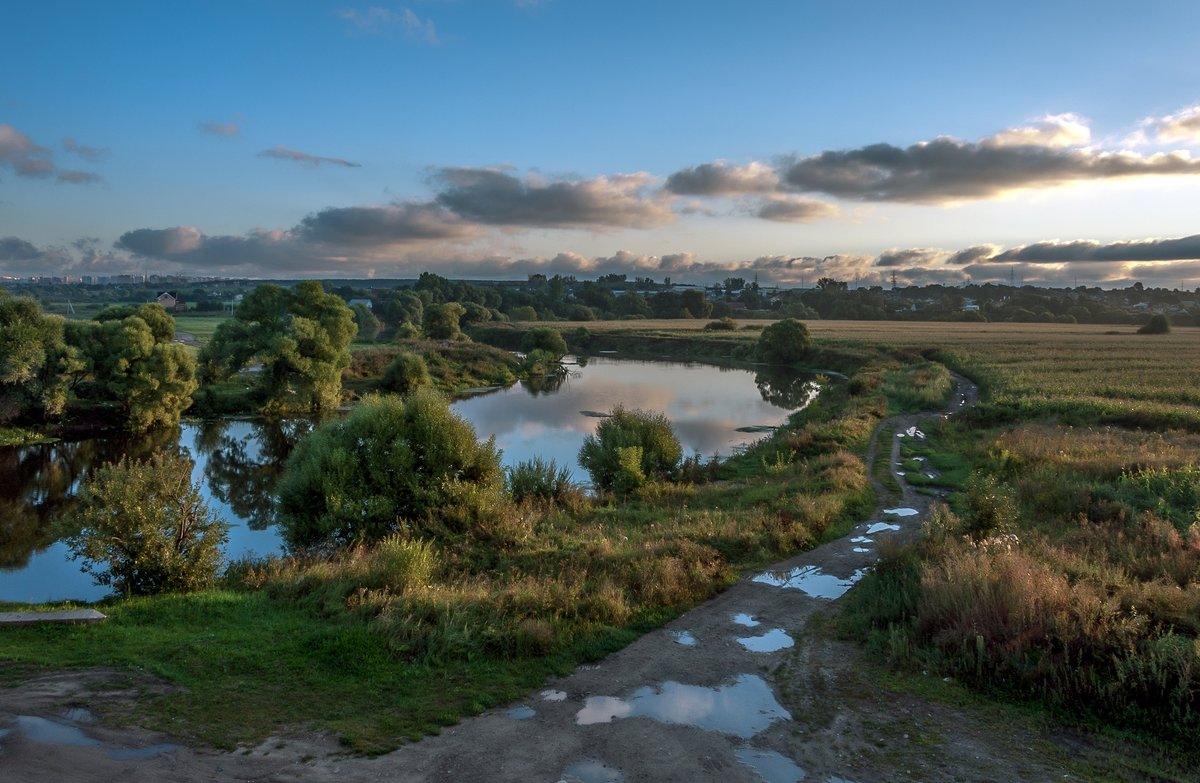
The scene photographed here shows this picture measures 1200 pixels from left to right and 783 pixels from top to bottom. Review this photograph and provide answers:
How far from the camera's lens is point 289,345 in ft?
146

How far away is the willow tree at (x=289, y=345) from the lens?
149 feet

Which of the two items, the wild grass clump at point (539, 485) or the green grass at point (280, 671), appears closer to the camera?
the green grass at point (280, 671)

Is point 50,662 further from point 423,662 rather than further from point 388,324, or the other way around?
point 388,324

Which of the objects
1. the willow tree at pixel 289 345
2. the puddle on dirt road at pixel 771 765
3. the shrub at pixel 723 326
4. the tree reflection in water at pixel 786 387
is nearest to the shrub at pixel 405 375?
the willow tree at pixel 289 345

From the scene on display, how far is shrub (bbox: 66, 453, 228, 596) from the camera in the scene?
43.9ft

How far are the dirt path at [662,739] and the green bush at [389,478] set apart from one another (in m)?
9.63

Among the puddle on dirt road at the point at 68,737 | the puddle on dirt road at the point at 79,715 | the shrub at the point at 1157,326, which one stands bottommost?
the puddle on dirt road at the point at 79,715

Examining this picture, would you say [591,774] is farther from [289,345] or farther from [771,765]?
[289,345]

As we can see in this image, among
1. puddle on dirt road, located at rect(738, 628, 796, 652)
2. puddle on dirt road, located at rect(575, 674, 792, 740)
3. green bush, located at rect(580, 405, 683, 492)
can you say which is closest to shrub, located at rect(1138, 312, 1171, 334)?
green bush, located at rect(580, 405, 683, 492)

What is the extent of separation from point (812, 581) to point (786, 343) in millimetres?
67423

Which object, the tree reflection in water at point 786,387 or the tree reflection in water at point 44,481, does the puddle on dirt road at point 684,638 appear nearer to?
the tree reflection in water at point 44,481

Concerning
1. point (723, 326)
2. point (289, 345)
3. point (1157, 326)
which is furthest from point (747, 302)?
point (289, 345)

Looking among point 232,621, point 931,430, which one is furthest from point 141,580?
point 931,430

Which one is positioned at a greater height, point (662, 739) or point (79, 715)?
point (79, 715)
